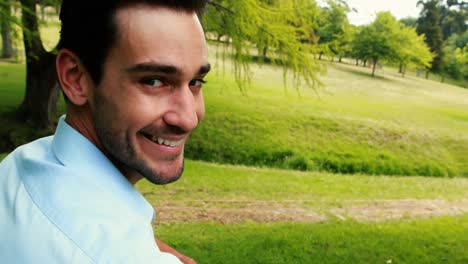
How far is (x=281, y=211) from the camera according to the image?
6.62 meters

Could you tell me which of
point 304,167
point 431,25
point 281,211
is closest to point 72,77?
point 281,211

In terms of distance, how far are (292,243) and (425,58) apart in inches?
1171

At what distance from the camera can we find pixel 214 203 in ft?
22.1

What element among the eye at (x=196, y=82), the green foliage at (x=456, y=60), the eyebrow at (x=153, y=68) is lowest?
the green foliage at (x=456, y=60)

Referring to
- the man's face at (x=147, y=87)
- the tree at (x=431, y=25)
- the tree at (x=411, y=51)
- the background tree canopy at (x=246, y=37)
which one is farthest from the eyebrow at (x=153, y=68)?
the tree at (x=431, y=25)

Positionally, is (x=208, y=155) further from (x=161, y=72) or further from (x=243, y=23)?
(x=161, y=72)

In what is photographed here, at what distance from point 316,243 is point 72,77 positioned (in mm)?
4324

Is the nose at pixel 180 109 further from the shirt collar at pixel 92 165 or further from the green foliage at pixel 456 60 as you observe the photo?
the green foliage at pixel 456 60

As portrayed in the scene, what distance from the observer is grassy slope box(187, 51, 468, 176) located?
42.1 ft

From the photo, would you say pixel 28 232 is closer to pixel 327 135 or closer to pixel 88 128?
pixel 88 128

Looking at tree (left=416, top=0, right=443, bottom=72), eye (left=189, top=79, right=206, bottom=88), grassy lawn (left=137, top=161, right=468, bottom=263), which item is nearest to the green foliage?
tree (left=416, top=0, right=443, bottom=72)

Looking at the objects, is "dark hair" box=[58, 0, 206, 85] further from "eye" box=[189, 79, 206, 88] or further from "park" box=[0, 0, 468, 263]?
"park" box=[0, 0, 468, 263]

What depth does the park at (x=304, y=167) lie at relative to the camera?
5.07m

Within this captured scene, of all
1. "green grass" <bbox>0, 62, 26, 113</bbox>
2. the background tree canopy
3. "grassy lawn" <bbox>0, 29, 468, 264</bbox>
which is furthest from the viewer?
"green grass" <bbox>0, 62, 26, 113</bbox>
